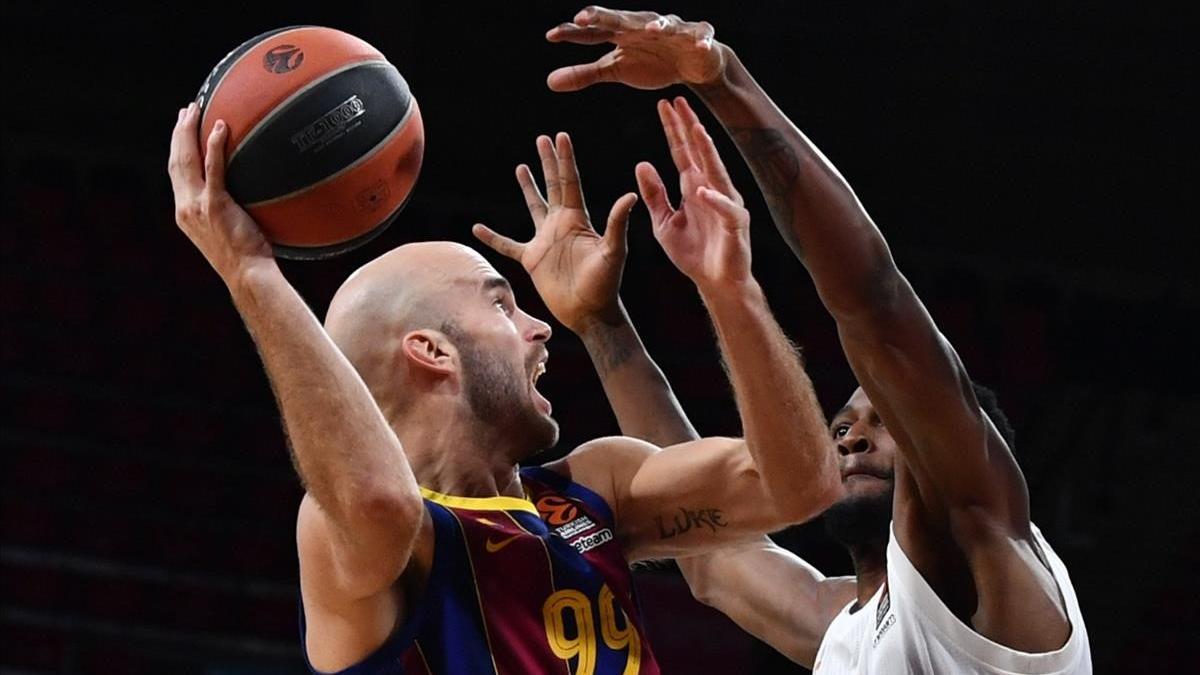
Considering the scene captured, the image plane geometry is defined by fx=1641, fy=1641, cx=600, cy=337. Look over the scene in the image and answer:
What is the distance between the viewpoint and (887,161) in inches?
427

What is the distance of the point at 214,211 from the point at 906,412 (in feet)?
4.12

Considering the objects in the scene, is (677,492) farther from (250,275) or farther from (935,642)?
(250,275)

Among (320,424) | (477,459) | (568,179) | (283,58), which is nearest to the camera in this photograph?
(320,424)

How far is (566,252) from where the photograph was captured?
11.6 feet

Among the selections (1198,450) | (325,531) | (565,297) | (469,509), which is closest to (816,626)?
(565,297)

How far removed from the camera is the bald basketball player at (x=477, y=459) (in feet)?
8.21

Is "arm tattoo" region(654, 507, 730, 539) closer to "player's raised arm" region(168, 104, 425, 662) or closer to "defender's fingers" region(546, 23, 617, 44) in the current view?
"player's raised arm" region(168, 104, 425, 662)

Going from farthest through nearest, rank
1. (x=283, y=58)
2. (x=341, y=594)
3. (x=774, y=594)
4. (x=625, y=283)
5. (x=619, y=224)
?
(x=625, y=283) < (x=774, y=594) < (x=619, y=224) < (x=283, y=58) < (x=341, y=594)

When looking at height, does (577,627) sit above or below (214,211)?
below

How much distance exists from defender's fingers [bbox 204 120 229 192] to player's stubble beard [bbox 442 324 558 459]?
601mm

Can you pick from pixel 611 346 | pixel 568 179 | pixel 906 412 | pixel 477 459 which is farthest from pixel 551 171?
pixel 906 412

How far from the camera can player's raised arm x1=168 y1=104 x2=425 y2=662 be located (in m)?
2.46

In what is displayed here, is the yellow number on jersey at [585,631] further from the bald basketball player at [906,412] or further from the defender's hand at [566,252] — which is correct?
the defender's hand at [566,252]

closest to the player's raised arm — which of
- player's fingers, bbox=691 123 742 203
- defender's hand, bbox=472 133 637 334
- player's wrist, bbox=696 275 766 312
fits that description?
player's wrist, bbox=696 275 766 312
